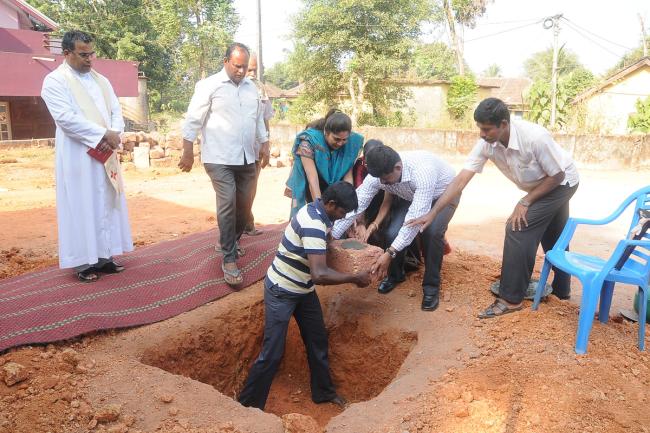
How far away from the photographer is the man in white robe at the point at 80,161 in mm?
3697

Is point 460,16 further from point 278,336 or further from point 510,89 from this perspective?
point 278,336

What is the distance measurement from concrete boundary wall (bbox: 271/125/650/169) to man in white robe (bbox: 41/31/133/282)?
11.2 m

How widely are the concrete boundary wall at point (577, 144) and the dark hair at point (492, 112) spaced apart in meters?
10.7

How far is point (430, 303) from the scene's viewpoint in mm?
3713

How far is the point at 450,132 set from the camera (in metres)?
13.9

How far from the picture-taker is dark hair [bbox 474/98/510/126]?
3.15 meters

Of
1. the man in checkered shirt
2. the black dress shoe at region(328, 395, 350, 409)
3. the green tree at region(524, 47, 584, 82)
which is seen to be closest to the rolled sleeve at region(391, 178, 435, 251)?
the man in checkered shirt

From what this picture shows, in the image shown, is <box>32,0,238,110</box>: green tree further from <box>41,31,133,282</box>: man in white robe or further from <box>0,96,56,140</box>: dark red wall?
<box>41,31,133,282</box>: man in white robe

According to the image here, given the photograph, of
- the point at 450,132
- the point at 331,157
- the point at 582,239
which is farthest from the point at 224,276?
the point at 450,132

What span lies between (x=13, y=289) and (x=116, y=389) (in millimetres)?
1552

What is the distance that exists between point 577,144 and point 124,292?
1228 cm

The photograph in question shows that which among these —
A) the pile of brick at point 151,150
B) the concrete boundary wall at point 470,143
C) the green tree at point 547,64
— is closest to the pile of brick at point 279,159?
the concrete boundary wall at point 470,143

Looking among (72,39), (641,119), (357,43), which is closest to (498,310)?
(72,39)

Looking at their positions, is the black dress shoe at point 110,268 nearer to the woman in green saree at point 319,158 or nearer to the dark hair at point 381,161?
the woman in green saree at point 319,158
